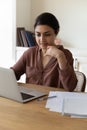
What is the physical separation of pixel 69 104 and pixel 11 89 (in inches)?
13.0

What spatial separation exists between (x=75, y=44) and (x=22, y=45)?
28.2 inches

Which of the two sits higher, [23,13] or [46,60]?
[23,13]

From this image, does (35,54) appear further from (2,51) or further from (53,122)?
(2,51)

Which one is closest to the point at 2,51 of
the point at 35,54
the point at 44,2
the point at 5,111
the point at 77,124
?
the point at 44,2

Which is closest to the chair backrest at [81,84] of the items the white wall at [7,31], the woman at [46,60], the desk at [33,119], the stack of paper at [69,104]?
the woman at [46,60]

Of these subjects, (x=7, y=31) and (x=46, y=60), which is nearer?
(x=46, y=60)

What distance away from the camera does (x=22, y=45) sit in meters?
3.31

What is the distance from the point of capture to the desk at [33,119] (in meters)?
1.03

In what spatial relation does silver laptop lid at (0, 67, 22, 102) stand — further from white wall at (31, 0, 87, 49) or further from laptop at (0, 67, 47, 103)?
white wall at (31, 0, 87, 49)

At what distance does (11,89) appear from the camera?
53.0 inches

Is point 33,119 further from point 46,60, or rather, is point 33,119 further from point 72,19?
point 72,19

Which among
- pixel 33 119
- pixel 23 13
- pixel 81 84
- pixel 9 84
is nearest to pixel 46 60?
pixel 81 84

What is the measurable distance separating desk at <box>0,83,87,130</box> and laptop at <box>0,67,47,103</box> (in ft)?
0.16

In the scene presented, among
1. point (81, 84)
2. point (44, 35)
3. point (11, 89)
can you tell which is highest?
point (44, 35)
